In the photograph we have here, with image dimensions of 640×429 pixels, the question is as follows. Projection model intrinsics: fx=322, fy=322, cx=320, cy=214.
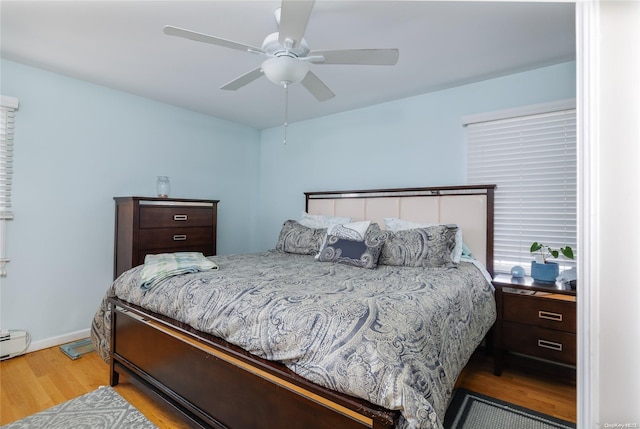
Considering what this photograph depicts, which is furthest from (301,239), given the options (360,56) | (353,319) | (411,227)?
(353,319)

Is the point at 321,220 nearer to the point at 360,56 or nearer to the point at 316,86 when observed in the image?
the point at 316,86

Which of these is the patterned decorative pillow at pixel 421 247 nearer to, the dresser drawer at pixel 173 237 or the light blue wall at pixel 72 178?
the dresser drawer at pixel 173 237

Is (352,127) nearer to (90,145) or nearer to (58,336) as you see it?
(90,145)

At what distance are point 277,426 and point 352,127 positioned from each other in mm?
3067

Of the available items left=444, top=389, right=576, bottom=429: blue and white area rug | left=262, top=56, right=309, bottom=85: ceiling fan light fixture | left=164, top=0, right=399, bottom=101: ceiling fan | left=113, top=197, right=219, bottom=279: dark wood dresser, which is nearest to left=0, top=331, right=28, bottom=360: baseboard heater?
left=113, top=197, right=219, bottom=279: dark wood dresser

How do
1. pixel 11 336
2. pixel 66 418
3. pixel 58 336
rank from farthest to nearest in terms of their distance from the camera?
1. pixel 58 336
2. pixel 11 336
3. pixel 66 418

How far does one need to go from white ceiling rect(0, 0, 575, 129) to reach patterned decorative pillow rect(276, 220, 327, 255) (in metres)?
1.37

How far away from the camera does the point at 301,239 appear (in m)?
3.15

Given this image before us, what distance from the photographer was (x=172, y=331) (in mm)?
1763

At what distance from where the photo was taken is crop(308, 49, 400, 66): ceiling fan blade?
168cm

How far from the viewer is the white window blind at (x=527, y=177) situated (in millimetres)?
2506

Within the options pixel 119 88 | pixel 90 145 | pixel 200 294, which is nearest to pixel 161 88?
pixel 119 88

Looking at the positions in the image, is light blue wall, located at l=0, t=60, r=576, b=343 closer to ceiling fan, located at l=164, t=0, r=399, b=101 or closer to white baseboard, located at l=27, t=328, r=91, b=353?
white baseboard, located at l=27, t=328, r=91, b=353

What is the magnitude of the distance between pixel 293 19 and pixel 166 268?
1582 mm
